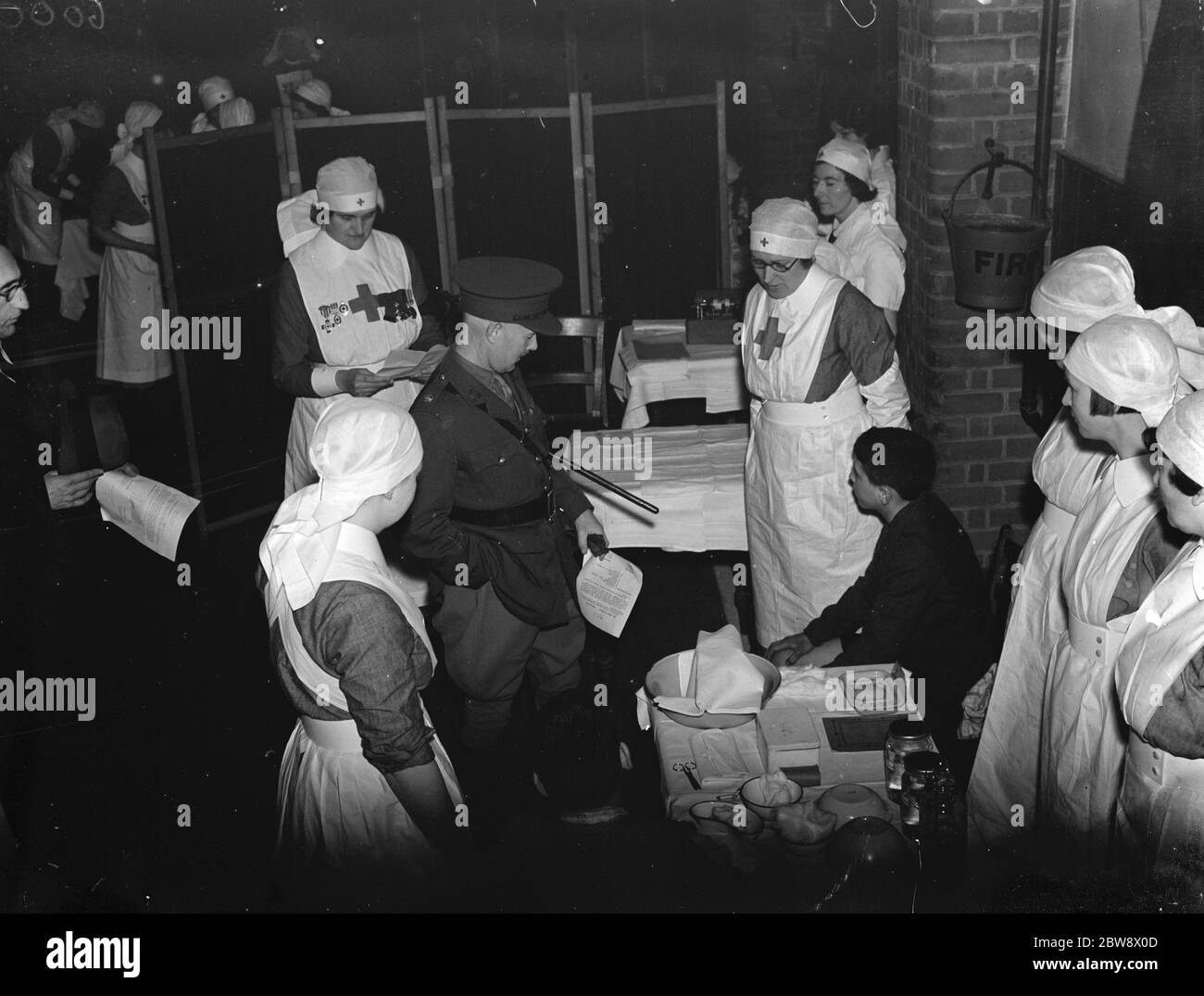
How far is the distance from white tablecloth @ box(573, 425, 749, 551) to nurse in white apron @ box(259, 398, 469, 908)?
1920mm

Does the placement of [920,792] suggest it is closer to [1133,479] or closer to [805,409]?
[1133,479]

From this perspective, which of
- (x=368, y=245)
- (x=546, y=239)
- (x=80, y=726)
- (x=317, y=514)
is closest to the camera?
(x=317, y=514)

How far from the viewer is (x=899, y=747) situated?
2854 mm

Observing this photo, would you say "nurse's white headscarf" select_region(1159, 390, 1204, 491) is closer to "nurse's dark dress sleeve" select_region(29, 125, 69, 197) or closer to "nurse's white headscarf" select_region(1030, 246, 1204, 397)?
"nurse's white headscarf" select_region(1030, 246, 1204, 397)

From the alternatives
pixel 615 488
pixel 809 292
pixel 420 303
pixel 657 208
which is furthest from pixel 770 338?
pixel 657 208

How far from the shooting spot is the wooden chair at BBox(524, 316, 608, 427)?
627 cm

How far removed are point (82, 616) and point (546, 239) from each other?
3.86 m

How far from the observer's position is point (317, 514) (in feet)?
8.07

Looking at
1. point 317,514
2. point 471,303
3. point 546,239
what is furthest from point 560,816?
point 546,239

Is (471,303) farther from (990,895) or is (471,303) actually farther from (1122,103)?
(1122,103)

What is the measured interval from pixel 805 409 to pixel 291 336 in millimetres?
1931

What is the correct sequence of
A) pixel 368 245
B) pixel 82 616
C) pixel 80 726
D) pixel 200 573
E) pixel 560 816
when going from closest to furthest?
1. pixel 560 816
2. pixel 82 616
3. pixel 80 726
4. pixel 368 245
5. pixel 200 573

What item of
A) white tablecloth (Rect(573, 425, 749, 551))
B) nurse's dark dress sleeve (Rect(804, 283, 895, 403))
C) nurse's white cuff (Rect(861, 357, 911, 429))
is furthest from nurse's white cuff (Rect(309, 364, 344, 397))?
nurse's white cuff (Rect(861, 357, 911, 429))

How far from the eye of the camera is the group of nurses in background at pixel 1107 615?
2.27 meters
